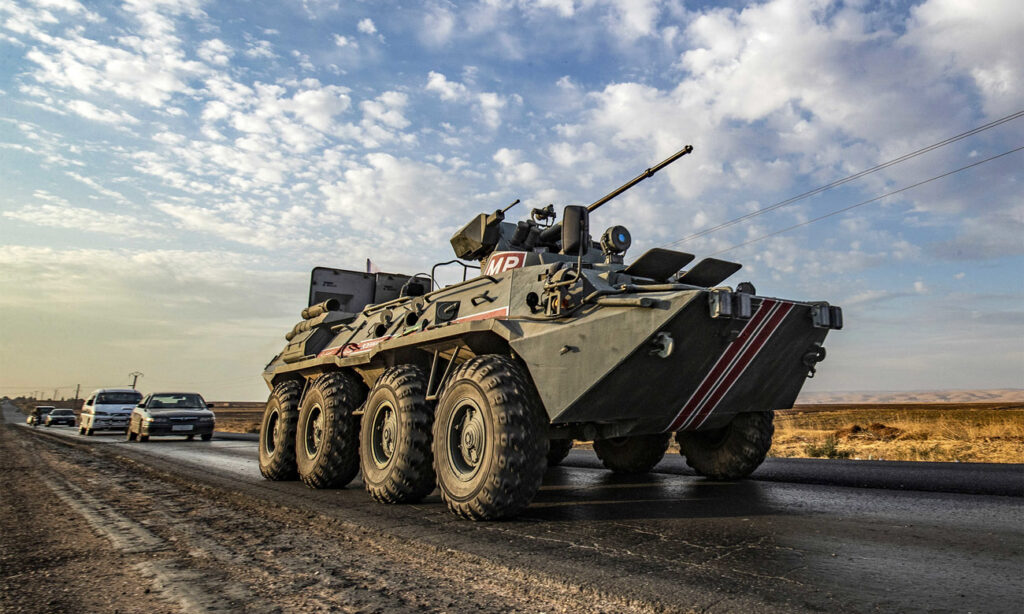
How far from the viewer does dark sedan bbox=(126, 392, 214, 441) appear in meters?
17.5

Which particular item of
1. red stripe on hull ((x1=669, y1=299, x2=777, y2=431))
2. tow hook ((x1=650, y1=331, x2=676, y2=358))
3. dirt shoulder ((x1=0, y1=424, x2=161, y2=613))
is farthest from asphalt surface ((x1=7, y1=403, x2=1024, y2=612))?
dirt shoulder ((x1=0, y1=424, x2=161, y2=613))

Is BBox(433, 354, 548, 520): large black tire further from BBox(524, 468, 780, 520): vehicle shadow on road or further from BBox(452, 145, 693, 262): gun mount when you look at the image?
BBox(452, 145, 693, 262): gun mount

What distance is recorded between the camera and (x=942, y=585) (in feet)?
9.11

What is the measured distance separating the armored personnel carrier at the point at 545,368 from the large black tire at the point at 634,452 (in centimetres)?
63

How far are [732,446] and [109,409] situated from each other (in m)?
22.2

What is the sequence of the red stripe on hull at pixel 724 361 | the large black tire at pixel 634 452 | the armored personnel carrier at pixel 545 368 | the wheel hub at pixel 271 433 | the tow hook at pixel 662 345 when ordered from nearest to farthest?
the tow hook at pixel 662 345, the armored personnel carrier at pixel 545 368, the red stripe on hull at pixel 724 361, the large black tire at pixel 634 452, the wheel hub at pixel 271 433

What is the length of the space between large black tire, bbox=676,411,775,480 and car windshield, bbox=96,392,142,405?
21242mm

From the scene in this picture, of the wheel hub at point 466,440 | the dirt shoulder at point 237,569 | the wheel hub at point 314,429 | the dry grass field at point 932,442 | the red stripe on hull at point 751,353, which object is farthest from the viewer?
the dry grass field at point 932,442

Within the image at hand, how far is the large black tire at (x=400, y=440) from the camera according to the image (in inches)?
213

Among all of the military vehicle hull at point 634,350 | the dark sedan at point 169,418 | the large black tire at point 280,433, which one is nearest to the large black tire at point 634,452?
the military vehicle hull at point 634,350

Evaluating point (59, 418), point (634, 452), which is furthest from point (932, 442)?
point (59, 418)

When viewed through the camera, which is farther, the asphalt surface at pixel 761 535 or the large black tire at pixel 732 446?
the large black tire at pixel 732 446

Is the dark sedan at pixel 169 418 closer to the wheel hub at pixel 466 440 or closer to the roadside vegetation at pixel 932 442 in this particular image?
the roadside vegetation at pixel 932 442

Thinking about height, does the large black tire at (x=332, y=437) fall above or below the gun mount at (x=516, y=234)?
below
